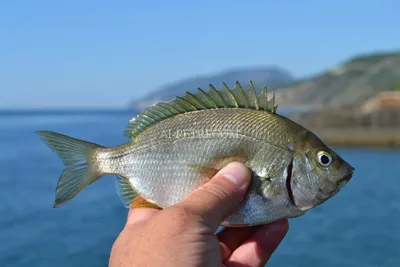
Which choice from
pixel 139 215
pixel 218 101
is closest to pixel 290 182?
pixel 218 101

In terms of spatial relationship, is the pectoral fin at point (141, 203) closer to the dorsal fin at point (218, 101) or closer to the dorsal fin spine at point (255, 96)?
the dorsal fin at point (218, 101)

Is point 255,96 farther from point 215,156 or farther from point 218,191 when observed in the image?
point 218,191

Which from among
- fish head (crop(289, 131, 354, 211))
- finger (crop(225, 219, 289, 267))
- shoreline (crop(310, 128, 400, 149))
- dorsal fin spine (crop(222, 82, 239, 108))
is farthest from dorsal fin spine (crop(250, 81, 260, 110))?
shoreline (crop(310, 128, 400, 149))

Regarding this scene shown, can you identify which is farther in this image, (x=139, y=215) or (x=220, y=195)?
(x=139, y=215)

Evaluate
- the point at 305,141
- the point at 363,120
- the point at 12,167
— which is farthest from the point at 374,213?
the point at 363,120

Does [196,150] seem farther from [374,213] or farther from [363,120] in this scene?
[363,120]
